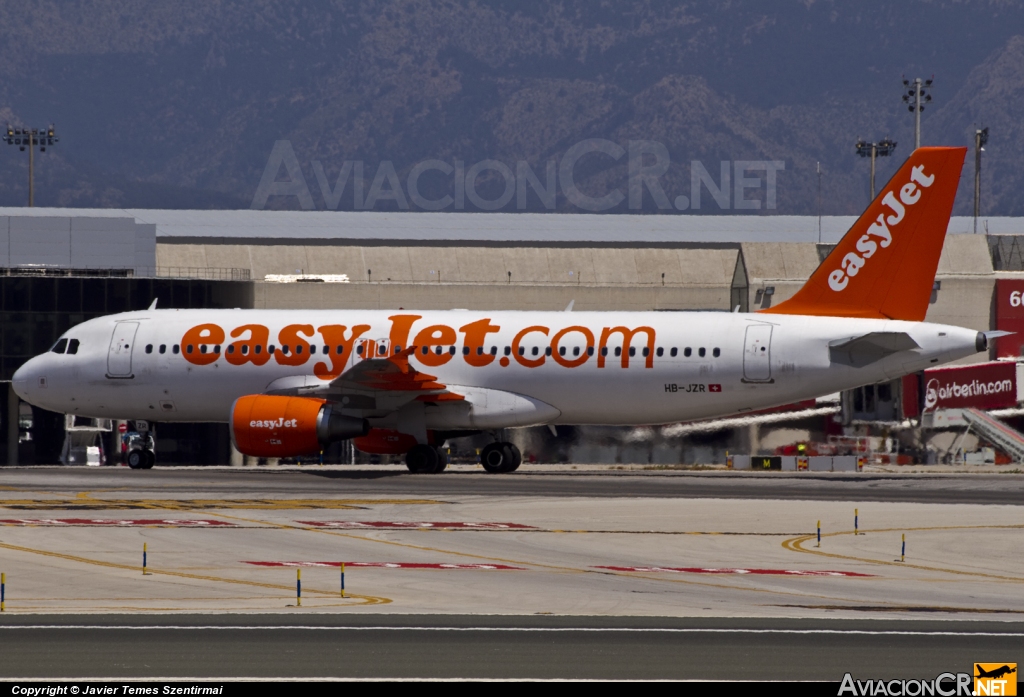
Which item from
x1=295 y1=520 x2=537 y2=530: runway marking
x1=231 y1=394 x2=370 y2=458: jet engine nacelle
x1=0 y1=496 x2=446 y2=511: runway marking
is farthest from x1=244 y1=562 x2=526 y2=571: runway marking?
x1=231 y1=394 x2=370 y2=458: jet engine nacelle

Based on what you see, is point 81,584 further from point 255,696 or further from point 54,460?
point 54,460

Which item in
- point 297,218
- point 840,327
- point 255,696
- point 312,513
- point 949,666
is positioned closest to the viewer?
point 255,696

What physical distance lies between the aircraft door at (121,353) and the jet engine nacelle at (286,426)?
5771 millimetres

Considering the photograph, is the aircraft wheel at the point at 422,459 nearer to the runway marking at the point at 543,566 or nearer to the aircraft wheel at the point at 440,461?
the aircraft wheel at the point at 440,461

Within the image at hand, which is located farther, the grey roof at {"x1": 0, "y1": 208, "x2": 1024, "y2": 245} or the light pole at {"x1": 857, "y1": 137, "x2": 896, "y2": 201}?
the light pole at {"x1": 857, "y1": 137, "x2": 896, "y2": 201}

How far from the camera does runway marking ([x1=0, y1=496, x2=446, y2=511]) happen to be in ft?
129

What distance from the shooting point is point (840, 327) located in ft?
164

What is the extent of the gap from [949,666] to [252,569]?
13743 millimetres

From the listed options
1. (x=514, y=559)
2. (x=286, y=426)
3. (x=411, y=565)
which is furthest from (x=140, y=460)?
(x=411, y=565)

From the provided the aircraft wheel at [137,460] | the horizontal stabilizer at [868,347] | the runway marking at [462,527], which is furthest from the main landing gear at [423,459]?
the runway marking at [462,527]

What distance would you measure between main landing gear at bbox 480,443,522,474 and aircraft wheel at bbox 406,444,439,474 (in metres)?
2.13

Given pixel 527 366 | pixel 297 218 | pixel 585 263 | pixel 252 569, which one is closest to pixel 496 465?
pixel 527 366

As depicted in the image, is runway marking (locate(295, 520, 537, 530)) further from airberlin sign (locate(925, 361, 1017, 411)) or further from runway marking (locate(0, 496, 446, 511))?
airberlin sign (locate(925, 361, 1017, 411))

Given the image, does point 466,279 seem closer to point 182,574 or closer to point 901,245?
point 901,245
